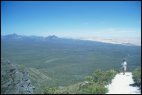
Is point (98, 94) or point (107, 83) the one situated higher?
point (107, 83)

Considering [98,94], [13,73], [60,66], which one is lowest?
[98,94]

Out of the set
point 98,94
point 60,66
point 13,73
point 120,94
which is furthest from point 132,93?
point 60,66

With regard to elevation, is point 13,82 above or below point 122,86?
above

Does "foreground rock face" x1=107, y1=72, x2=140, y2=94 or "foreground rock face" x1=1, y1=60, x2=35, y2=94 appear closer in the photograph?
"foreground rock face" x1=107, y1=72, x2=140, y2=94

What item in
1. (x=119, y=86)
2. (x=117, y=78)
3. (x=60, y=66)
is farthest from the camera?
(x=60, y=66)

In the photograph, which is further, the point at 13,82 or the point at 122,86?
the point at 13,82

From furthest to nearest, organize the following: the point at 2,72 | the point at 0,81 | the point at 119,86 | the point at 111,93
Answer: the point at 2,72 → the point at 0,81 → the point at 119,86 → the point at 111,93

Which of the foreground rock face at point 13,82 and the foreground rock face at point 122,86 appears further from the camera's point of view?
the foreground rock face at point 13,82

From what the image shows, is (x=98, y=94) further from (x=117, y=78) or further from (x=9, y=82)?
(x=9, y=82)
